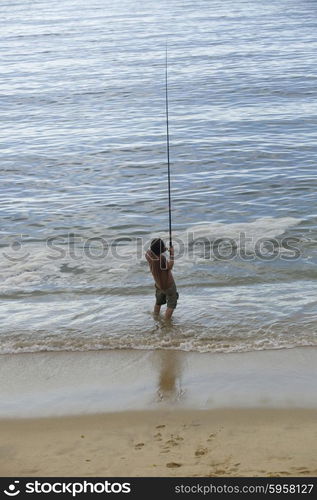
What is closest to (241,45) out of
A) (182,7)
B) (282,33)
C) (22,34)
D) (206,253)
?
(282,33)

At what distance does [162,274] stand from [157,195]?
5862 millimetres

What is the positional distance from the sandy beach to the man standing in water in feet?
2.80

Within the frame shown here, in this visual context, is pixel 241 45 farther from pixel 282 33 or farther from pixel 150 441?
pixel 150 441

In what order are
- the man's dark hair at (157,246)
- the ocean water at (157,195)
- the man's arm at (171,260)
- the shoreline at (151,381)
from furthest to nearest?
the ocean water at (157,195) → the man's dark hair at (157,246) → the man's arm at (171,260) → the shoreline at (151,381)

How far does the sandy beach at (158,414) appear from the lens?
5828 millimetres

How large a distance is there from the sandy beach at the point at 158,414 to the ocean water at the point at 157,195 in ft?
1.54

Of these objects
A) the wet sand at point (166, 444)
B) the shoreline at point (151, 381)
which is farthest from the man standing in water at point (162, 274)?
the wet sand at point (166, 444)

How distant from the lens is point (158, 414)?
6.71 meters

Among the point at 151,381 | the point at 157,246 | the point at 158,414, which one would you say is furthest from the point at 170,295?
the point at 158,414

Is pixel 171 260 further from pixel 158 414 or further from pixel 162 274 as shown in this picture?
pixel 158 414

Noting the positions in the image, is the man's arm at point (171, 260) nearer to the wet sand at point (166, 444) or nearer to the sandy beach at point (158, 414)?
the sandy beach at point (158, 414)

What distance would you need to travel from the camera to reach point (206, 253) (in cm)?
1120

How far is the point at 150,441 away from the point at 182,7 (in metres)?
45.9

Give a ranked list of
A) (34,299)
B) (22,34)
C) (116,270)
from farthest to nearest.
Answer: (22,34) < (116,270) < (34,299)
